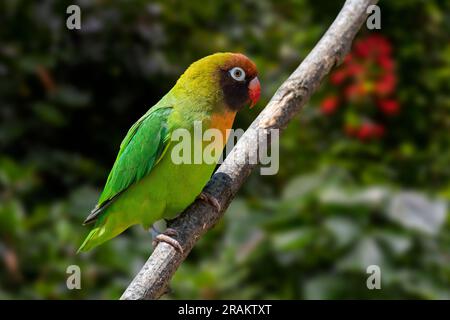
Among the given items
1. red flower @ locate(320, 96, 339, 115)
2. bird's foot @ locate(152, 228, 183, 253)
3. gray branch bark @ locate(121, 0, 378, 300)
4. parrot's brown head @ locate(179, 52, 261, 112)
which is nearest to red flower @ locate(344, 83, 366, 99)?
red flower @ locate(320, 96, 339, 115)

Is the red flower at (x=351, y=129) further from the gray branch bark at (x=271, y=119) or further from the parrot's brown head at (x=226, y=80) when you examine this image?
the parrot's brown head at (x=226, y=80)

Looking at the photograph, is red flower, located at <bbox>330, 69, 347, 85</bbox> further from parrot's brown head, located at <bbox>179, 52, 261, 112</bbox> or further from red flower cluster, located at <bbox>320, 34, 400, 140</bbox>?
parrot's brown head, located at <bbox>179, 52, 261, 112</bbox>

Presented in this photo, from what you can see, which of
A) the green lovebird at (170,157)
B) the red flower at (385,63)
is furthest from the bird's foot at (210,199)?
the red flower at (385,63)

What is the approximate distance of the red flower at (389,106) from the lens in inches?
139

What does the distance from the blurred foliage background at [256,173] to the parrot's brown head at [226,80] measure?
1.17 metres

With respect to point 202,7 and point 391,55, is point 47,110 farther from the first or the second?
point 391,55

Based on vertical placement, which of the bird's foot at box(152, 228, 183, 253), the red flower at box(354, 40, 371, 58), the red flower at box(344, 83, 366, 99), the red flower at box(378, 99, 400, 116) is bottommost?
the bird's foot at box(152, 228, 183, 253)

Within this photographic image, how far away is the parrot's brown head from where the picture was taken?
1.87 metres

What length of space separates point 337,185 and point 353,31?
1.32 m

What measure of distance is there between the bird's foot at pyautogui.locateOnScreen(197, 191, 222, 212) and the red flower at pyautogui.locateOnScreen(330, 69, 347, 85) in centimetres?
185

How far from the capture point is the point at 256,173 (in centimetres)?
373

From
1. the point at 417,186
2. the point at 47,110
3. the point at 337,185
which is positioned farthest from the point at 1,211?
the point at 417,186

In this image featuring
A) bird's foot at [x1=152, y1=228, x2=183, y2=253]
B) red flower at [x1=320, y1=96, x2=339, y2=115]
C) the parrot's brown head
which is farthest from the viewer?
red flower at [x1=320, y1=96, x2=339, y2=115]
